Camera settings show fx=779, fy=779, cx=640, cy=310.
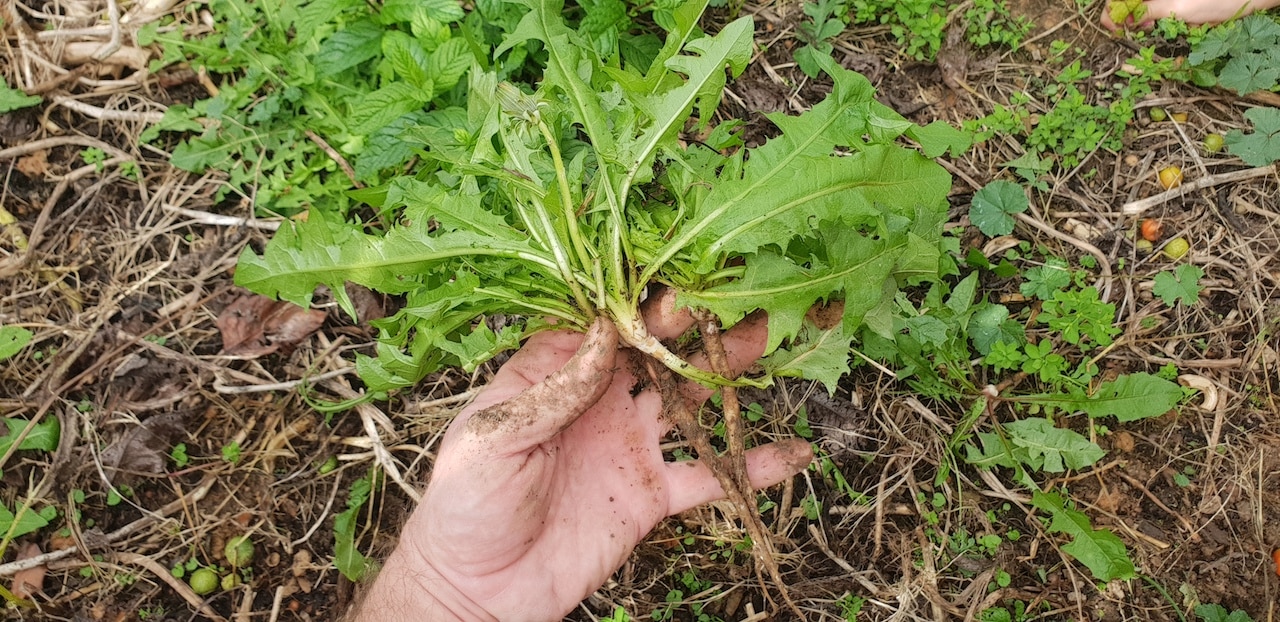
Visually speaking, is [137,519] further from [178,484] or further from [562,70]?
[562,70]

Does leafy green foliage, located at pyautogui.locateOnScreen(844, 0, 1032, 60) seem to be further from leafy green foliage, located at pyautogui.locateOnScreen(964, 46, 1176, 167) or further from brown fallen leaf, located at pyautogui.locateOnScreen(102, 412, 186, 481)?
A: brown fallen leaf, located at pyautogui.locateOnScreen(102, 412, 186, 481)

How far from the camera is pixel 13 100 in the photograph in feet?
12.8

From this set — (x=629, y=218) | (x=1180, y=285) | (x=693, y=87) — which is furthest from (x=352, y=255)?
(x=1180, y=285)

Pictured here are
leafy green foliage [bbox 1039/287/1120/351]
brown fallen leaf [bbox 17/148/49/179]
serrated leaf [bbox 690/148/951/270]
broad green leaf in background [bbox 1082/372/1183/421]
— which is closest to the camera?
serrated leaf [bbox 690/148/951/270]

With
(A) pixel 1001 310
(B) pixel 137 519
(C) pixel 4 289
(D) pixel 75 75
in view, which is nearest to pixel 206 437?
(B) pixel 137 519

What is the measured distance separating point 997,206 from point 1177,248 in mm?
781

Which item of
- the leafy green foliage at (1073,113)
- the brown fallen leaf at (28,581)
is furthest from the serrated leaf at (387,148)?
the leafy green foliage at (1073,113)

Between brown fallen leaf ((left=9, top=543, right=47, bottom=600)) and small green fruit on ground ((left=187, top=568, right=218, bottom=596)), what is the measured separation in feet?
2.20

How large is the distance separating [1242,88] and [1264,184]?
42 cm

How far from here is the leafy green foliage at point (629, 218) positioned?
247 cm

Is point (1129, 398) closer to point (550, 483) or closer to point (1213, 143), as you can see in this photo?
point (1213, 143)

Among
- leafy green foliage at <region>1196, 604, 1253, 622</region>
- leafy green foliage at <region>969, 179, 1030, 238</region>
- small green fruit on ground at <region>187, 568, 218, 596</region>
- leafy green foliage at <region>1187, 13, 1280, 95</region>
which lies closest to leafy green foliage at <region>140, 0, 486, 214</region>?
small green fruit on ground at <region>187, 568, 218, 596</region>

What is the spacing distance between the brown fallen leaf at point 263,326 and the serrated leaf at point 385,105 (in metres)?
0.90

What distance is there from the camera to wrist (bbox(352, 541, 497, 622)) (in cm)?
284
